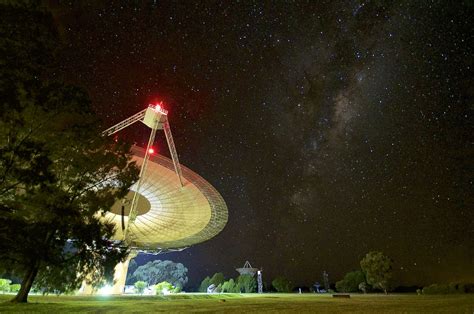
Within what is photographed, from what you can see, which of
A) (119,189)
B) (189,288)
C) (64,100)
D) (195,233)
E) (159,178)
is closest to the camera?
(64,100)

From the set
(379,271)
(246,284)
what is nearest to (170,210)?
(246,284)

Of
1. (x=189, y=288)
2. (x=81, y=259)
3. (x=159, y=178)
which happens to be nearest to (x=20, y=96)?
(x=81, y=259)

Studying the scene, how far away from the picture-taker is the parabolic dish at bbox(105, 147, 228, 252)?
1341 inches

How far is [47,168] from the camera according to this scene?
10.6m

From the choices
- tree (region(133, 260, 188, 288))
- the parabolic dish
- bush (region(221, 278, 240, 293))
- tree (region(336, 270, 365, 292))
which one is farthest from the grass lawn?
tree (region(336, 270, 365, 292))

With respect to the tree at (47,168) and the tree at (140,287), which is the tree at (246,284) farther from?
the tree at (47,168)

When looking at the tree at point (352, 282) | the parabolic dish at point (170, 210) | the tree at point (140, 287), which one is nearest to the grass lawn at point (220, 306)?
the parabolic dish at point (170, 210)

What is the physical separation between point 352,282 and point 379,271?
16.8 meters

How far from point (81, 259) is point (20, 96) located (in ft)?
30.7

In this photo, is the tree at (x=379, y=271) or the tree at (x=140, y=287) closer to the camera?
the tree at (x=140, y=287)

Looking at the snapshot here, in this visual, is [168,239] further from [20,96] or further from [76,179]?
[20,96]

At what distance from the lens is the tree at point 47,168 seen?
351 inches

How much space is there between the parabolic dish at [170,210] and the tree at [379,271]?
45035 mm

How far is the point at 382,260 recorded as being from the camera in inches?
2694
